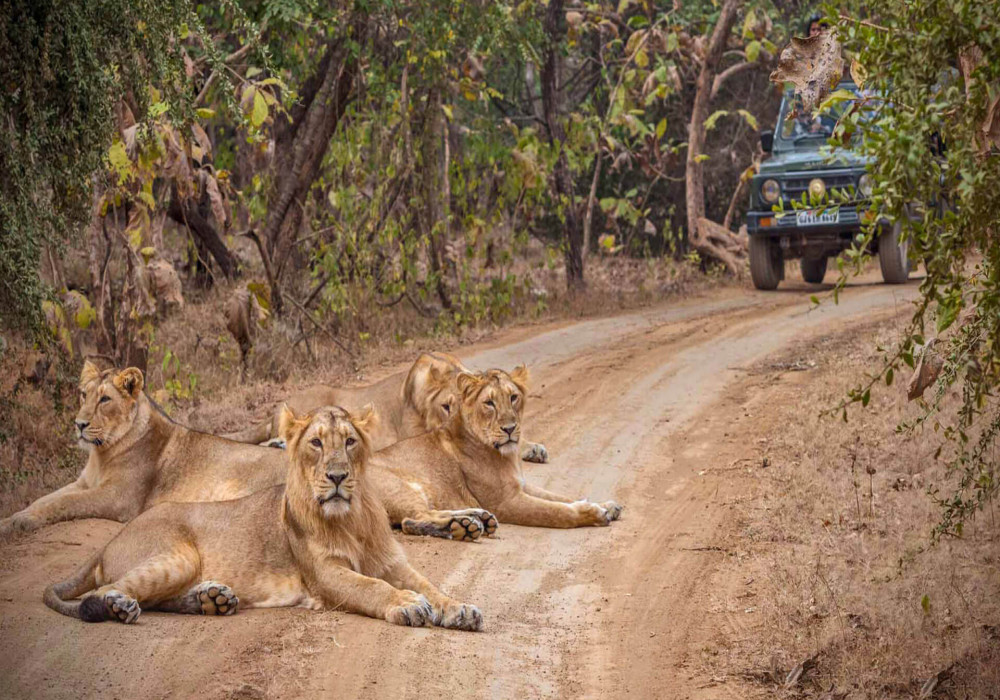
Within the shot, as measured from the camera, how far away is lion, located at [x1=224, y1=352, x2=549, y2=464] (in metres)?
8.30

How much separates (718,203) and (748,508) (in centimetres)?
1579

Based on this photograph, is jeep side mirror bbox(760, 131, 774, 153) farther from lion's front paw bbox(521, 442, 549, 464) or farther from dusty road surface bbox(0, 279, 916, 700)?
lion's front paw bbox(521, 442, 549, 464)

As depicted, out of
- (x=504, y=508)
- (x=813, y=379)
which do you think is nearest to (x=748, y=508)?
(x=504, y=508)

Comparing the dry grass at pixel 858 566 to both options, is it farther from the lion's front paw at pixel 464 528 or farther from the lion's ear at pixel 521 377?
the lion's ear at pixel 521 377

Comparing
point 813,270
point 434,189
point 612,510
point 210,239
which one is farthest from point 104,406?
point 813,270

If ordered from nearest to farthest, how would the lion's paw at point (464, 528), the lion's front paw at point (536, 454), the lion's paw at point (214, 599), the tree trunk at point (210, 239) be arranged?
the lion's paw at point (214, 599) → the lion's paw at point (464, 528) → the lion's front paw at point (536, 454) → the tree trunk at point (210, 239)

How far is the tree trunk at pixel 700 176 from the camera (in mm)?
19078

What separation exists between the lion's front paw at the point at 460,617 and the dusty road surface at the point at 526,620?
0.07 m

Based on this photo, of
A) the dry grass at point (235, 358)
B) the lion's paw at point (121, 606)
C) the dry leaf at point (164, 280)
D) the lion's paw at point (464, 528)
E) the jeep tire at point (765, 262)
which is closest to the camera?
the lion's paw at point (121, 606)

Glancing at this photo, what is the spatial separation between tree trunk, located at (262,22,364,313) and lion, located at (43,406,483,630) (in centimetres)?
805

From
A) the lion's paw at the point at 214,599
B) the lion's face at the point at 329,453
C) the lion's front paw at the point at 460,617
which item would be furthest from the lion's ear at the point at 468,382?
the lion's paw at the point at 214,599

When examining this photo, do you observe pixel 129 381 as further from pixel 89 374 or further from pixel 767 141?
pixel 767 141

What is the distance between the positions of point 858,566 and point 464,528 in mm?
2134

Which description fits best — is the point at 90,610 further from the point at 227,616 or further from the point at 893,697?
the point at 893,697
